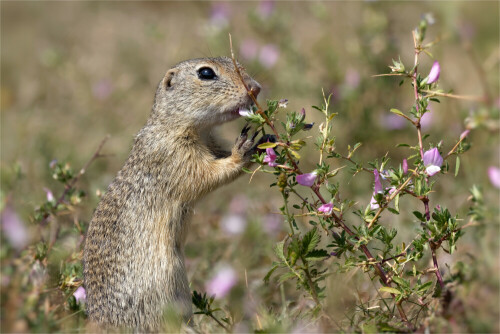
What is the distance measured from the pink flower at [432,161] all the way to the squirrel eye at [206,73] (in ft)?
5.64

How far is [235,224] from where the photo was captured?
193 inches

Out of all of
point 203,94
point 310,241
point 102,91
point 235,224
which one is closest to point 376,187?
point 310,241

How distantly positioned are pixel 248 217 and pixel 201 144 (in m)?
1.29

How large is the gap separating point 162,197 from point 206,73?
2.93ft

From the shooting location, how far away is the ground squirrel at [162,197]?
138 inches

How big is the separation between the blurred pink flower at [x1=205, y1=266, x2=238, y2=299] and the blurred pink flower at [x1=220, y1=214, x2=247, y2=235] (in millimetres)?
747

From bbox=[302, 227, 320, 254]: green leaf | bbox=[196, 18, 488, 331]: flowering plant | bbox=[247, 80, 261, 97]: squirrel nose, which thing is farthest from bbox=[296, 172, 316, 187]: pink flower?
bbox=[247, 80, 261, 97]: squirrel nose

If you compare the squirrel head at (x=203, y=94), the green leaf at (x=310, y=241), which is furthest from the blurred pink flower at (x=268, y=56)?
the green leaf at (x=310, y=241)

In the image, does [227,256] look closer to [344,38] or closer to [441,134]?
[441,134]

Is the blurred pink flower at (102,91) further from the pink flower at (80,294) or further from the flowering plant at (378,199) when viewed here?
the flowering plant at (378,199)

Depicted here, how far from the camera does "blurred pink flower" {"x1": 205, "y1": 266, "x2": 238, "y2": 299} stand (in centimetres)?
370

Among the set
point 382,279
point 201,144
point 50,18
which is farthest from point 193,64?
point 50,18

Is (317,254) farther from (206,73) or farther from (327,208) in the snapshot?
(206,73)

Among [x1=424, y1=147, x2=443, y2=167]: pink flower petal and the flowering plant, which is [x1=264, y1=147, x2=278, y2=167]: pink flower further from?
[x1=424, y1=147, x2=443, y2=167]: pink flower petal
